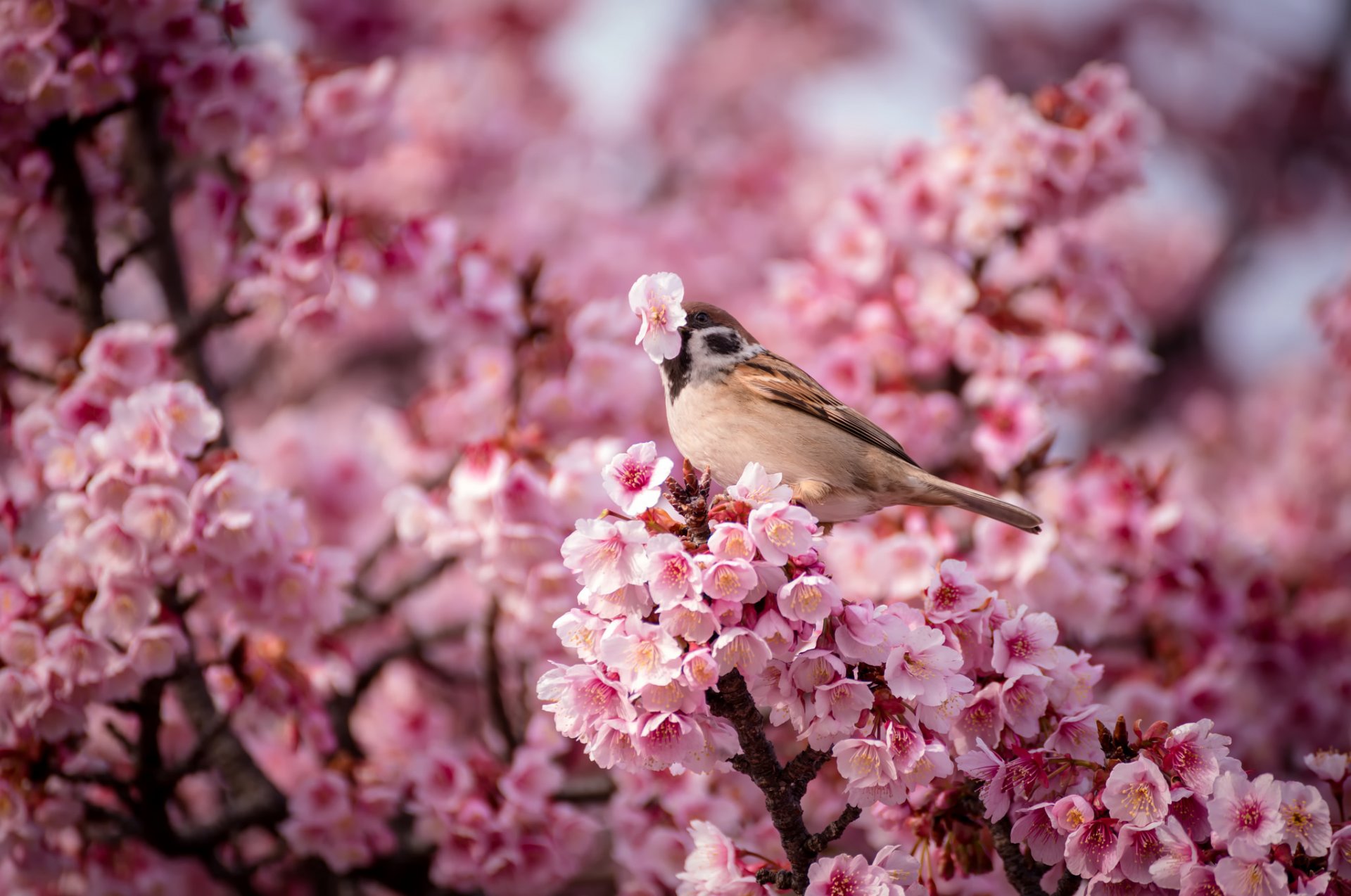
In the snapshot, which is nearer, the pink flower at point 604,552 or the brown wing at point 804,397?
the pink flower at point 604,552

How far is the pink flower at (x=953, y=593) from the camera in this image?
7.67 ft

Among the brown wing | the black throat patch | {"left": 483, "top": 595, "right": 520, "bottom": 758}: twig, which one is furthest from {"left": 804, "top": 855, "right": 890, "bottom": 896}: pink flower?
{"left": 483, "top": 595, "right": 520, "bottom": 758}: twig

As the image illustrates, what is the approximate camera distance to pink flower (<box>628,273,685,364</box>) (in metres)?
2.29

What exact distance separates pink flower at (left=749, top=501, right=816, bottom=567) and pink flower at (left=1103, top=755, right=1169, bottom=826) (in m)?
0.77

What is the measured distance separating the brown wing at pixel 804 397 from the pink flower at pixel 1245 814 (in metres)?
1.29

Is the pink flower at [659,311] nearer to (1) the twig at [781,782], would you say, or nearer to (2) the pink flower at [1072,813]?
(1) the twig at [781,782]

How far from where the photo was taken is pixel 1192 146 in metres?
9.06

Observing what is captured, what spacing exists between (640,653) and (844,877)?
681 mm

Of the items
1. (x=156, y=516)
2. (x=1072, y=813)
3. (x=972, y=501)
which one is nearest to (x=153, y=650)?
(x=156, y=516)

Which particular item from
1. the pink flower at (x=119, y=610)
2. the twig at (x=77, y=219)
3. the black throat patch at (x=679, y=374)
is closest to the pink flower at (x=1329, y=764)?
the black throat patch at (x=679, y=374)

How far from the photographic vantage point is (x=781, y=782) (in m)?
2.31

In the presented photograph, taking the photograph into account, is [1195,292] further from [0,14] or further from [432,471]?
[0,14]

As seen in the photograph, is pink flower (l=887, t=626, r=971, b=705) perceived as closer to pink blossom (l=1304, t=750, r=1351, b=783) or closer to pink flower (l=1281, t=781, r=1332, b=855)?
pink flower (l=1281, t=781, r=1332, b=855)

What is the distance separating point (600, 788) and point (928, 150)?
2.80m
